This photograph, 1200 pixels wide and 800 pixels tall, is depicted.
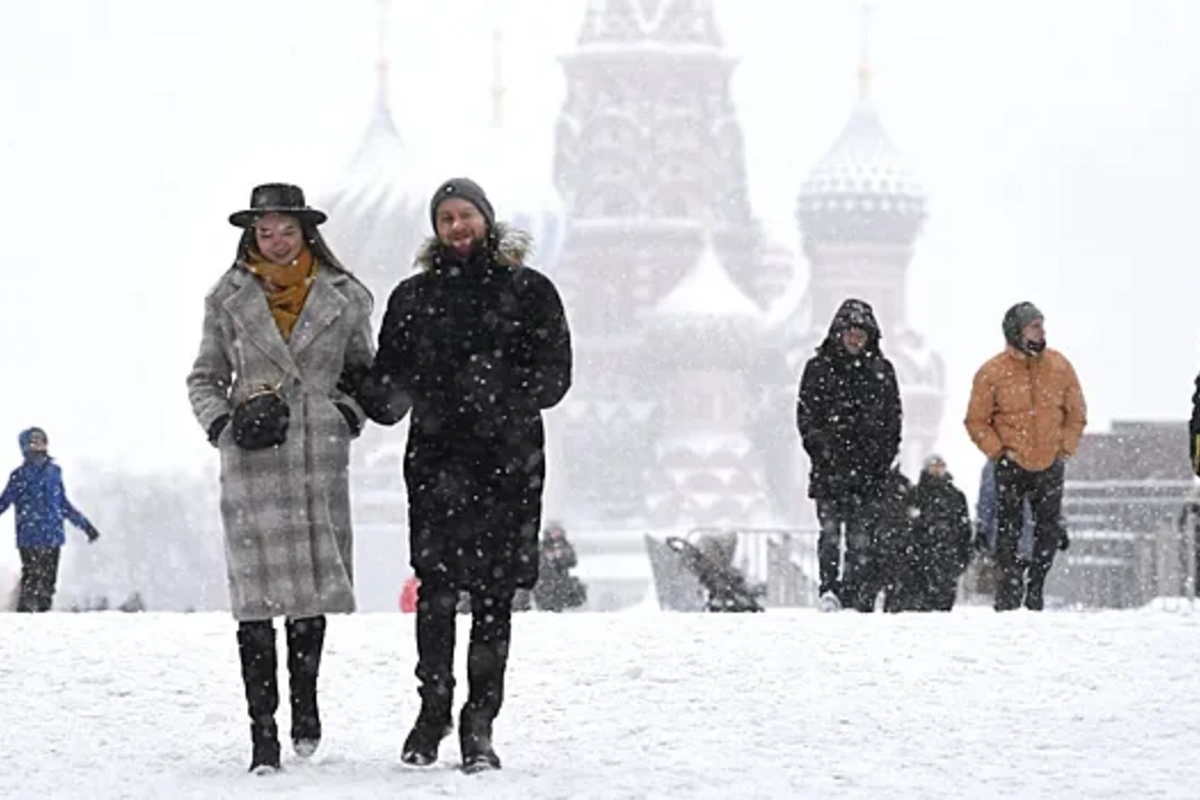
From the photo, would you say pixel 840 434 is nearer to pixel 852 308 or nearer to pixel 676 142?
pixel 852 308

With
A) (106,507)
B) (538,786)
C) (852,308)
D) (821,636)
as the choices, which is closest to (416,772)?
(538,786)

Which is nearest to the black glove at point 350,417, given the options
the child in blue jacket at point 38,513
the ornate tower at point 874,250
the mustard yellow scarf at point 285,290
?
the mustard yellow scarf at point 285,290

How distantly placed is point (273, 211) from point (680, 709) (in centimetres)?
195

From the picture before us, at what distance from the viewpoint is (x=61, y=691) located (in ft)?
31.0

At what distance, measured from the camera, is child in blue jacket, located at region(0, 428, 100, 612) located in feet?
51.0

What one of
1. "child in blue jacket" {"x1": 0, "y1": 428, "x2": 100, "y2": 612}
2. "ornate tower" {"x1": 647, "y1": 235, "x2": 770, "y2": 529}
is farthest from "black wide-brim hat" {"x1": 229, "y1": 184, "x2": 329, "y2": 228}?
"ornate tower" {"x1": 647, "y1": 235, "x2": 770, "y2": 529}

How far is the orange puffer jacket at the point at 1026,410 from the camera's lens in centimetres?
1209

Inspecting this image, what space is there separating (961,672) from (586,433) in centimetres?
9100

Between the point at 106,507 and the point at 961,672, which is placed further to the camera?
the point at 106,507

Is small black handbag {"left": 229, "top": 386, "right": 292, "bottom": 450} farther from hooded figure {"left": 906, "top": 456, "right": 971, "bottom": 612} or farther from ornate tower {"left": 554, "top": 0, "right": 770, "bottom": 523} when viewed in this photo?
ornate tower {"left": 554, "top": 0, "right": 770, "bottom": 523}

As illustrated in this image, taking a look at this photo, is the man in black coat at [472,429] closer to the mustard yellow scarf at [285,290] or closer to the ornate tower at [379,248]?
the mustard yellow scarf at [285,290]

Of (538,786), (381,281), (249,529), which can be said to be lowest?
(538,786)

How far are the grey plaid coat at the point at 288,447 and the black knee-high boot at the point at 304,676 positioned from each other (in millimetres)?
117

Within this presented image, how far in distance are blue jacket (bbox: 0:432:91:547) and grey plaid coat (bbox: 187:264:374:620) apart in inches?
307
